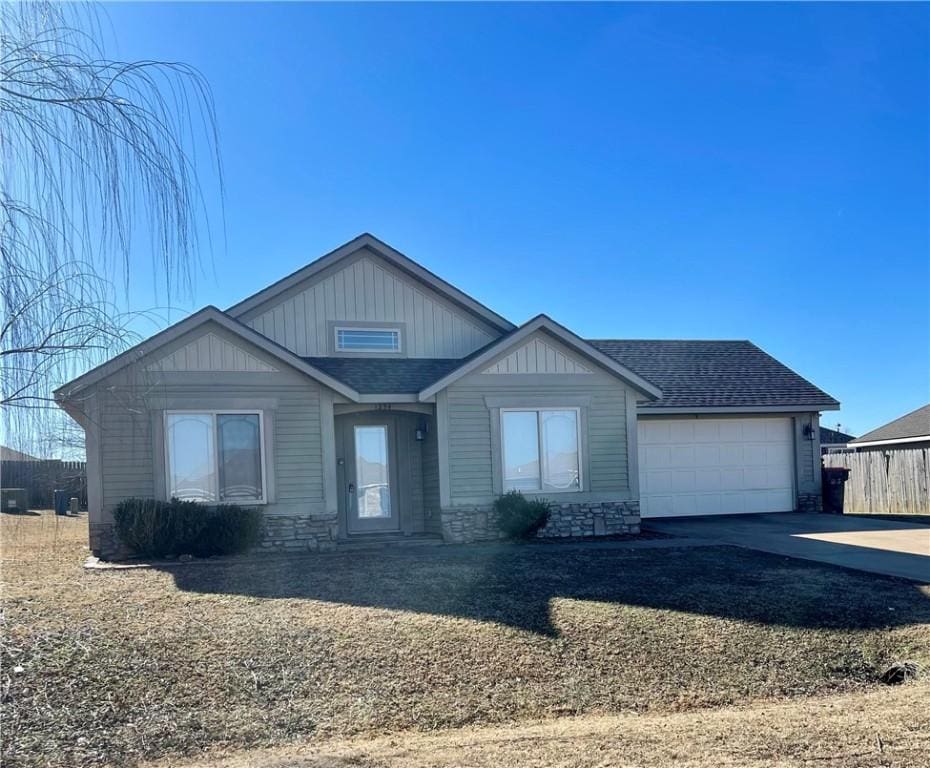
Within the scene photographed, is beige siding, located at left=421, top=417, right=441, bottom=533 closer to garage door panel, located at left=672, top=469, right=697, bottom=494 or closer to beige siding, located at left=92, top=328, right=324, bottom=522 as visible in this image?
beige siding, located at left=92, top=328, right=324, bottom=522

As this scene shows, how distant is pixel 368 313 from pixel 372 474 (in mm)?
2993

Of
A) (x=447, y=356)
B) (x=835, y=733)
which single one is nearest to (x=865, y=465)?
(x=447, y=356)

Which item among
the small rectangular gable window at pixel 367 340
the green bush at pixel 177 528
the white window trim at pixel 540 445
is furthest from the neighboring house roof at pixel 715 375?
the green bush at pixel 177 528

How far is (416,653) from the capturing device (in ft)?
23.2

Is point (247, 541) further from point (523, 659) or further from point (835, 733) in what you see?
point (835, 733)

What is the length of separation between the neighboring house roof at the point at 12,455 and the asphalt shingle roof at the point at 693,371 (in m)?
9.40

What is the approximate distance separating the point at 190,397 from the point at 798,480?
13.1 metres

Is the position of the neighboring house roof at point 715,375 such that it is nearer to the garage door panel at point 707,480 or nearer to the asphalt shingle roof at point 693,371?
the asphalt shingle roof at point 693,371

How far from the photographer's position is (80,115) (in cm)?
436

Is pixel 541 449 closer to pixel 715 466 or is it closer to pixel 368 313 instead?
pixel 368 313

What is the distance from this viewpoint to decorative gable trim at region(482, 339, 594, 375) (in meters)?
13.8

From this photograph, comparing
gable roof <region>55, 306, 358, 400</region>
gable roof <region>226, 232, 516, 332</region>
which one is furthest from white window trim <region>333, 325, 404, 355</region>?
gable roof <region>55, 306, 358, 400</region>

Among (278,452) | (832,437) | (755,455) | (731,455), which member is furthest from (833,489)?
(832,437)

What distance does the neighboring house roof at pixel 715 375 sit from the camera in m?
17.2
